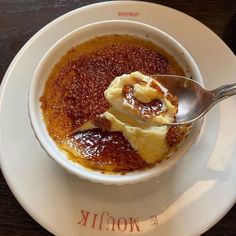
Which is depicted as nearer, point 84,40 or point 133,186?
point 133,186

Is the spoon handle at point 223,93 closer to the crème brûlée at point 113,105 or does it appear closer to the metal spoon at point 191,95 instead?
the metal spoon at point 191,95

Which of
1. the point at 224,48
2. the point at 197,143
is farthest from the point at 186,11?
the point at 197,143

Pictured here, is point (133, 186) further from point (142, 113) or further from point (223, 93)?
point (223, 93)

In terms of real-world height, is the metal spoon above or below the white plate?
above

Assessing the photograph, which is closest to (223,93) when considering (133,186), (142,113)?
(142,113)

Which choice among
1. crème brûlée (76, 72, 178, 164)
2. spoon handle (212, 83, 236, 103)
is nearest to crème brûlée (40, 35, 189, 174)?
crème brûlée (76, 72, 178, 164)

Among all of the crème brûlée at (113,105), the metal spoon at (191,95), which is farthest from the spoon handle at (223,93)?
the crème brûlée at (113,105)

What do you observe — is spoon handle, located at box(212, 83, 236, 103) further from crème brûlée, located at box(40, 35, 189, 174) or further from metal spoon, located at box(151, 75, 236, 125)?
crème brûlée, located at box(40, 35, 189, 174)
